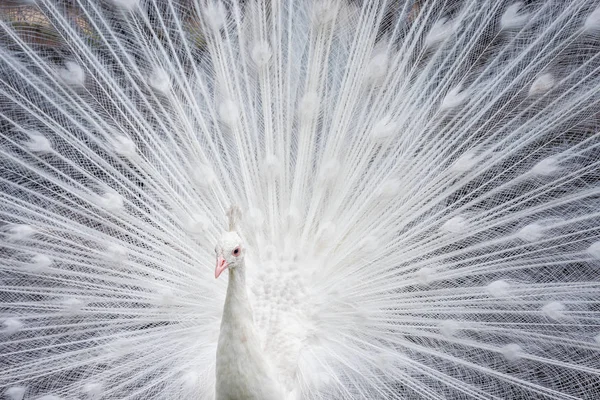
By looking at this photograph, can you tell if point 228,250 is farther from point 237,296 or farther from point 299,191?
point 299,191

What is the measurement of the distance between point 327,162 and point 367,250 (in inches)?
12.9

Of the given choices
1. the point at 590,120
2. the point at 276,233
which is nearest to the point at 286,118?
the point at 276,233

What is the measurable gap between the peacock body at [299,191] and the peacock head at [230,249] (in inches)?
19.0

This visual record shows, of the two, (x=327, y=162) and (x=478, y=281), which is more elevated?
(x=327, y=162)

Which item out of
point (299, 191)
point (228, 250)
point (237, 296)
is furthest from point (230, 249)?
point (299, 191)

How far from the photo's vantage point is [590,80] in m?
2.00

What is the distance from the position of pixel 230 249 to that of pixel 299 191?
639 millimetres

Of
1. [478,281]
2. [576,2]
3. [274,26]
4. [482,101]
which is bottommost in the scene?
[478,281]

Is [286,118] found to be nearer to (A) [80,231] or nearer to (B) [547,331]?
(A) [80,231]

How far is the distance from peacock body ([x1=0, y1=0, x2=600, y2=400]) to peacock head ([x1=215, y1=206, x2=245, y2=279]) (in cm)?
48

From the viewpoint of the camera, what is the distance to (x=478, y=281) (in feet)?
6.91

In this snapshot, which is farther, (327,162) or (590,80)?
(327,162)

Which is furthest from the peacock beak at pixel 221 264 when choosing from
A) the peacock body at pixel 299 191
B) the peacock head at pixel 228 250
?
the peacock body at pixel 299 191

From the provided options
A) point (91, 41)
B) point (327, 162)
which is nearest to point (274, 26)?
point (327, 162)
